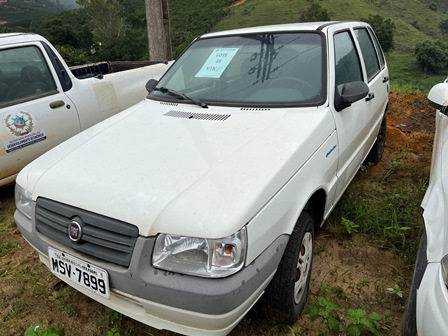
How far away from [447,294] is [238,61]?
2.10 metres

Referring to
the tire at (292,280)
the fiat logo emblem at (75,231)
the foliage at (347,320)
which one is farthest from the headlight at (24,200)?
the foliage at (347,320)

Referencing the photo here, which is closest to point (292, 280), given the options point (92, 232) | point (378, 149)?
point (92, 232)

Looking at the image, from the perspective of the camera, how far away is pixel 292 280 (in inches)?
76.8

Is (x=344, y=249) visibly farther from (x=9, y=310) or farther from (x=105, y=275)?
(x=9, y=310)

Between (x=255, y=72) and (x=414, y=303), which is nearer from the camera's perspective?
(x=414, y=303)

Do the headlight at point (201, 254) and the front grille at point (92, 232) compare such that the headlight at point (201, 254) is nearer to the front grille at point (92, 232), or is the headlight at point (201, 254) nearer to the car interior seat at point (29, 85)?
the front grille at point (92, 232)

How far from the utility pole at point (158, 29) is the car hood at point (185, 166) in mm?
4553

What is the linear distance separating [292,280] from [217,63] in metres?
1.76

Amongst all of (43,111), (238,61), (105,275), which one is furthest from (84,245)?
(43,111)

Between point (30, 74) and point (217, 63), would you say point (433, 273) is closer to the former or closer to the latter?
point (217, 63)

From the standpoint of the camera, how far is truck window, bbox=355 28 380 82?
11.4 feet

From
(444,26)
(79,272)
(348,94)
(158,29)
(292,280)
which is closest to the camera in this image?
(79,272)

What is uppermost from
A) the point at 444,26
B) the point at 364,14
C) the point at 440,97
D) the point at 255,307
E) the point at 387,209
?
the point at 440,97

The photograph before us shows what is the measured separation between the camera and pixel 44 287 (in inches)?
101
